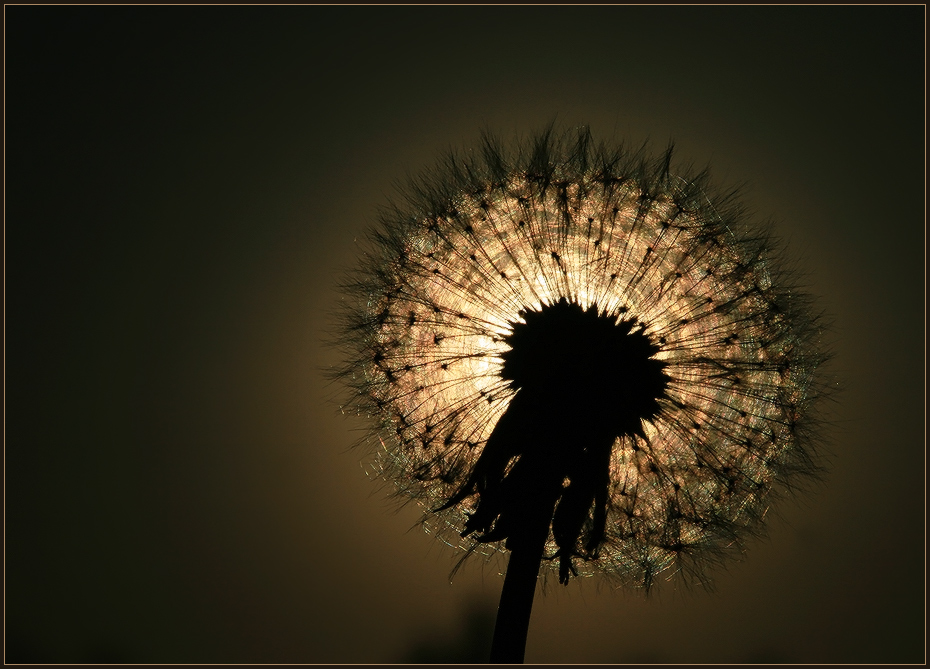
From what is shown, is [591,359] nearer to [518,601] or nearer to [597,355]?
[597,355]

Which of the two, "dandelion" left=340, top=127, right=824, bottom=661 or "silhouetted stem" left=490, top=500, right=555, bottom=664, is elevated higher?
"dandelion" left=340, top=127, right=824, bottom=661

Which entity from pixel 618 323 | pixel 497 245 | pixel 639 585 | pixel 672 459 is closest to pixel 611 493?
pixel 672 459

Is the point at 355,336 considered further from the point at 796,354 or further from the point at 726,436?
the point at 796,354

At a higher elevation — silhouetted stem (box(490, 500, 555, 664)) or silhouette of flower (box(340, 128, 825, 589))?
silhouette of flower (box(340, 128, 825, 589))

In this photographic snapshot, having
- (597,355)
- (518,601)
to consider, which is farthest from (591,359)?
(518,601)
